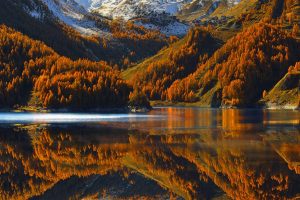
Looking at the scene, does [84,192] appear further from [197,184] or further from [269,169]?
[269,169]

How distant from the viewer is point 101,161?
72.9 metres

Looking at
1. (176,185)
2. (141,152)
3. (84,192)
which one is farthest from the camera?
(141,152)

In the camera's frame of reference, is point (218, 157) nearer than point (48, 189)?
No

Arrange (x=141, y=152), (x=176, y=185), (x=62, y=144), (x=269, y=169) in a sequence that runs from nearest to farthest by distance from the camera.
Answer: (x=176, y=185) → (x=269, y=169) → (x=141, y=152) → (x=62, y=144)

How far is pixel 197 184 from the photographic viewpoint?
57594 millimetres

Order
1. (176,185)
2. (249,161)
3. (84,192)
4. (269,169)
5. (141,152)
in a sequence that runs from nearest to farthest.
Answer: (84,192) < (176,185) < (269,169) < (249,161) < (141,152)

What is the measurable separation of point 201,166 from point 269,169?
8534 millimetres

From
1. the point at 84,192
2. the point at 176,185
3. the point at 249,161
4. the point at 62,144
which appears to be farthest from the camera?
the point at 62,144

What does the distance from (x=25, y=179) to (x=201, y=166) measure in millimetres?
21468

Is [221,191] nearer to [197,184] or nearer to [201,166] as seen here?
[197,184]

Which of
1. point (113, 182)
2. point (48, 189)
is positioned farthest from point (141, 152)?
point (48, 189)

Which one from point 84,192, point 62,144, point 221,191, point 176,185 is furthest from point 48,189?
point 62,144

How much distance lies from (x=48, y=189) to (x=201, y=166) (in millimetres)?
20921

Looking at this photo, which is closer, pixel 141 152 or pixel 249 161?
pixel 249 161
